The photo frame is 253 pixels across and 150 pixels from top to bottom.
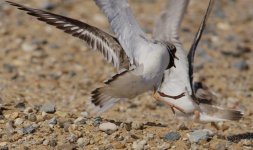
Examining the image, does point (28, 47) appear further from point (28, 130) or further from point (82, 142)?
point (82, 142)

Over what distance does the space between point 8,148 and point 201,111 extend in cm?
203

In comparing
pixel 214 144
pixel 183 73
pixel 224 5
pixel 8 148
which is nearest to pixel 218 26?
pixel 224 5

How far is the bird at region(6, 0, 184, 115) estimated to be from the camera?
5723 millimetres

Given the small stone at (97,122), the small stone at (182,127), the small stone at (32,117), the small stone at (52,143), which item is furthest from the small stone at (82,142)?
the small stone at (182,127)

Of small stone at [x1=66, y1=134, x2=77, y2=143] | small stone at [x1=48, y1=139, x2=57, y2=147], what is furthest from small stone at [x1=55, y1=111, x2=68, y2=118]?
small stone at [x1=48, y1=139, x2=57, y2=147]

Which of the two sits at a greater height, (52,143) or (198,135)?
(198,135)

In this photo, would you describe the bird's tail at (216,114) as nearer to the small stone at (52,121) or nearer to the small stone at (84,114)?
the small stone at (84,114)

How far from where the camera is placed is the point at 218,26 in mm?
10914

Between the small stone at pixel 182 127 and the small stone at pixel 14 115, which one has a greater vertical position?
the small stone at pixel 14 115

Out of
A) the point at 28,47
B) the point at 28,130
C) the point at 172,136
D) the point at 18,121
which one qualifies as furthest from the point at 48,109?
the point at 28,47

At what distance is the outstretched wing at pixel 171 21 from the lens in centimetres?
664

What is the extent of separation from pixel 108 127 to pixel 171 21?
60.5 inches

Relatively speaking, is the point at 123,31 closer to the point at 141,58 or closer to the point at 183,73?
the point at 141,58

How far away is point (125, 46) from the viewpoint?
5891mm
